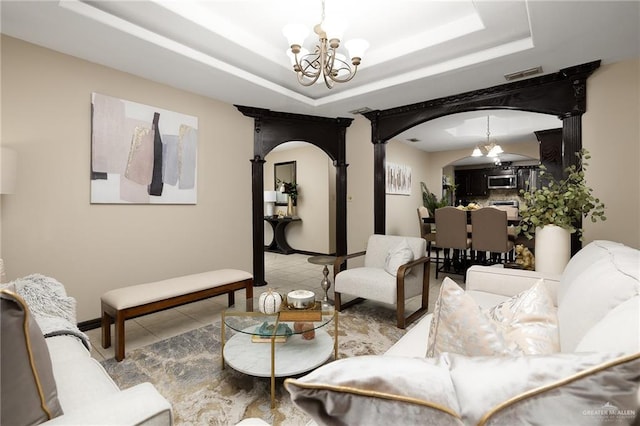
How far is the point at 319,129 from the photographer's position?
4.66 metres

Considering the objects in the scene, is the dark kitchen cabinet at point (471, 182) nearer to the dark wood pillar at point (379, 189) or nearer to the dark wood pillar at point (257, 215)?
the dark wood pillar at point (379, 189)

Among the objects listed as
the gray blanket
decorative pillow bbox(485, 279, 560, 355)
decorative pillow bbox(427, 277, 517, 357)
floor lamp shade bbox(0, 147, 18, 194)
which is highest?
floor lamp shade bbox(0, 147, 18, 194)

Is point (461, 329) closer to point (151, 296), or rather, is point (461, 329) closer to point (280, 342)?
point (280, 342)

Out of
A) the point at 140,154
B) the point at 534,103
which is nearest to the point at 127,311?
the point at 140,154

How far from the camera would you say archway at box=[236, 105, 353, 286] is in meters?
4.16

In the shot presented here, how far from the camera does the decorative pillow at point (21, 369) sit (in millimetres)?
680

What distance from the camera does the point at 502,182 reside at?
29.4 feet

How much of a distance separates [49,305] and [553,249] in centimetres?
341

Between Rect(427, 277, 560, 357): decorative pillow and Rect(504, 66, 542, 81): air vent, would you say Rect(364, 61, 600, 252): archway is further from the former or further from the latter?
Rect(427, 277, 560, 357): decorative pillow

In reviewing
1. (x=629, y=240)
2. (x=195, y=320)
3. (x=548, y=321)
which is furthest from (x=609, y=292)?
(x=195, y=320)

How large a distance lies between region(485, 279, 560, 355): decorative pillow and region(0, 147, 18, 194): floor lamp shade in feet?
9.78

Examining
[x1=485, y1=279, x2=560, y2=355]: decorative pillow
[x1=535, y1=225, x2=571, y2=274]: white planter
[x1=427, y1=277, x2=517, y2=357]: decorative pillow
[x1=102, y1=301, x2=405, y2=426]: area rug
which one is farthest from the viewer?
[x1=535, y1=225, x2=571, y2=274]: white planter

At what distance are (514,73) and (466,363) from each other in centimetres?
341

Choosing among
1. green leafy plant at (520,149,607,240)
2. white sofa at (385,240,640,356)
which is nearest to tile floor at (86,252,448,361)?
green leafy plant at (520,149,607,240)
